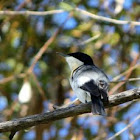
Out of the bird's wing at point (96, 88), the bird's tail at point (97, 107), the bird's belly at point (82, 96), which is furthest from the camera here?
the bird's belly at point (82, 96)

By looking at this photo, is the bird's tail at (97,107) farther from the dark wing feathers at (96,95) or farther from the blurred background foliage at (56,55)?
the blurred background foliage at (56,55)

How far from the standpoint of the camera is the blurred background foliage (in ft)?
16.8

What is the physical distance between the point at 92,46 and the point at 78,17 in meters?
0.42

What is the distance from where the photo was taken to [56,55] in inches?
214

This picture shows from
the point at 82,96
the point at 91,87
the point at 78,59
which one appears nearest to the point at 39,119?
the point at 91,87

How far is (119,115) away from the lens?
5262 millimetres

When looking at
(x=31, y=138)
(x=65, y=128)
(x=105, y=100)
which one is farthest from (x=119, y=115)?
(x=105, y=100)

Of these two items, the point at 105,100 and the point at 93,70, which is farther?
the point at 93,70

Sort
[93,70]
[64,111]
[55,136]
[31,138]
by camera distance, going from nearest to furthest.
Answer: [64,111]
[93,70]
[55,136]
[31,138]

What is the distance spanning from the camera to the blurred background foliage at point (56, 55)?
5125 millimetres

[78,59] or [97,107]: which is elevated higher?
[97,107]

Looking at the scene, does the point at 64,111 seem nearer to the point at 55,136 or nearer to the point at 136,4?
the point at 55,136

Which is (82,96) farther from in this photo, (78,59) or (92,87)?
(78,59)

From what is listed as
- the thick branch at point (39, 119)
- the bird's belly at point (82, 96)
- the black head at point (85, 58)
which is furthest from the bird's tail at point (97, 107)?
the black head at point (85, 58)
